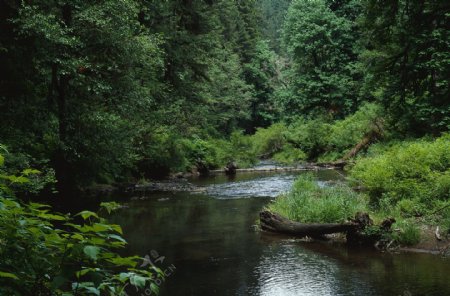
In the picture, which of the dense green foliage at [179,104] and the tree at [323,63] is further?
the tree at [323,63]

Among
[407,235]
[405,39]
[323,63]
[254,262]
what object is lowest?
[254,262]

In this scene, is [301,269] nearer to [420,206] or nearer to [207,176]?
[420,206]

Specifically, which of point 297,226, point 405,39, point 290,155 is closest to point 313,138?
point 290,155

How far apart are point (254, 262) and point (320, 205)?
3.29m

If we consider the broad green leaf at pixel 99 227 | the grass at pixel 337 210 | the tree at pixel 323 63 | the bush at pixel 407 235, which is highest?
the tree at pixel 323 63

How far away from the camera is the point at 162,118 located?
24.7 m

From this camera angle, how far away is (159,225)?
47.2 feet

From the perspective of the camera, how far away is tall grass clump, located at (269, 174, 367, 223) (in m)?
12.4

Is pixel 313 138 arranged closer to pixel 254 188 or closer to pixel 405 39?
pixel 254 188

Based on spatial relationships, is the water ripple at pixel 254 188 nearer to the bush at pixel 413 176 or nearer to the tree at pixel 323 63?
the bush at pixel 413 176

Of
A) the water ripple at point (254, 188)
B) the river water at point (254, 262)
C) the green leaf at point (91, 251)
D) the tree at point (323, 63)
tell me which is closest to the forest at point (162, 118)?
the green leaf at point (91, 251)

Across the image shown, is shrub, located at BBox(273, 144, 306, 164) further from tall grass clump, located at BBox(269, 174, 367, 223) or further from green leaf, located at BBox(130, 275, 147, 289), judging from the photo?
green leaf, located at BBox(130, 275, 147, 289)

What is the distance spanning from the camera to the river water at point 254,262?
8.34 m

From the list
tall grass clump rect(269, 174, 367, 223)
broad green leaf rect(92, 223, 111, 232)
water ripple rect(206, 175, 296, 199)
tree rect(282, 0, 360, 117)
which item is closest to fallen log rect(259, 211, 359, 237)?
tall grass clump rect(269, 174, 367, 223)
